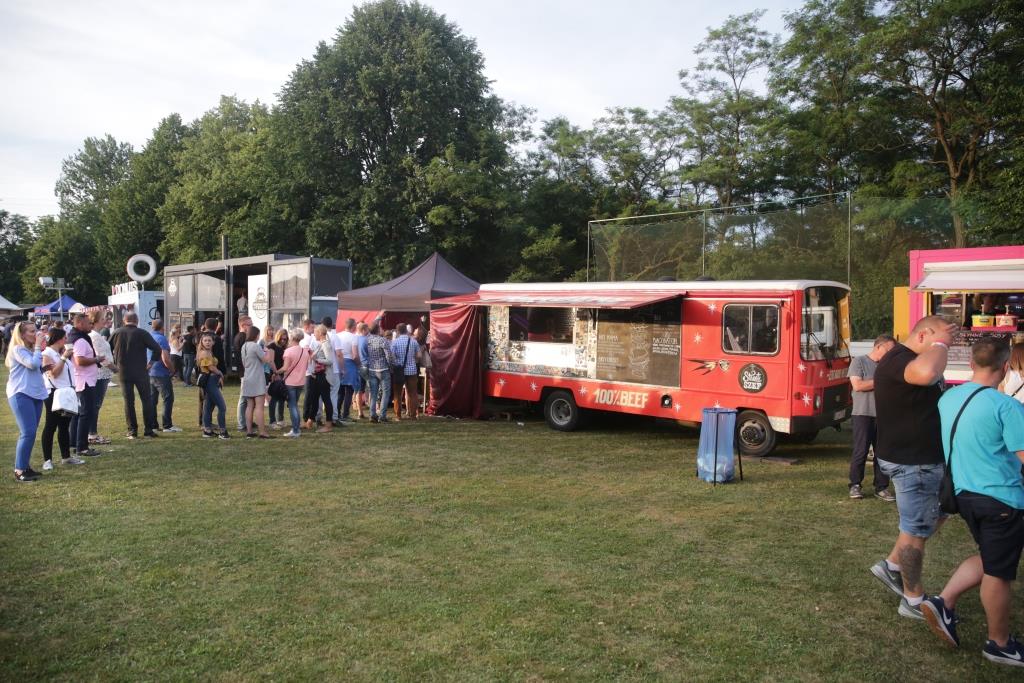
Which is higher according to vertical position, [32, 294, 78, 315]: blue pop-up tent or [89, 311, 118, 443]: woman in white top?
[32, 294, 78, 315]: blue pop-up tent

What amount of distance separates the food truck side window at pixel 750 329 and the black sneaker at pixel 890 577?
4868 mm

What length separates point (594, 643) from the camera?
4.08 m

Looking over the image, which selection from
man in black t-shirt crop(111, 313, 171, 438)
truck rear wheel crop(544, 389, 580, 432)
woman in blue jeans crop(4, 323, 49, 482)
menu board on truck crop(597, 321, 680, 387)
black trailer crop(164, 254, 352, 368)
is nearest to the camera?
woman in blue jeans crop(4, 323, 49, 482)

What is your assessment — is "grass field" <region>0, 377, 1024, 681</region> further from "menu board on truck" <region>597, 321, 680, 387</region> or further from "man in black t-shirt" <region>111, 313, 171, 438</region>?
"menu board on truck" <region>597, 321, 680, 387</region>

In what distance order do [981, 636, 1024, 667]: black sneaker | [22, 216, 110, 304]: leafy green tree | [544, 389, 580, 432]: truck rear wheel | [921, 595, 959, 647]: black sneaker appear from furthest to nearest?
[22, 216, 110, 304]: leafy green tree < [544, 389, 580, 432]: truck rear wheel < [921, 595, 959, 647]: black sneaker < [981, 636, 1024, 667]: black sneaker

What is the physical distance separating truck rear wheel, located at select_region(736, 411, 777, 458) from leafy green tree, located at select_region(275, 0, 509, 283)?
20.6 m

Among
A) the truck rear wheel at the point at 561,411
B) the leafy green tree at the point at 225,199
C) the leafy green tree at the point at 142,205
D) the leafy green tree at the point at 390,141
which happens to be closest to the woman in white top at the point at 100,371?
the truck rear wheel at the point at 561,411

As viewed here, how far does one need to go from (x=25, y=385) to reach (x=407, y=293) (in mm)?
7841

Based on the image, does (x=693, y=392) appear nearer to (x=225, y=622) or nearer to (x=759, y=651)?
(x=759, y=651)

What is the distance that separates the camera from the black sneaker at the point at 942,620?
4.04 m

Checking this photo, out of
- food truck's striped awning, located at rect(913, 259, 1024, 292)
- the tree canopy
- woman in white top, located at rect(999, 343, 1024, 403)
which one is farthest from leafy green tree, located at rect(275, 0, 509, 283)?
woman in white top, located at rect(999, 343, 1024, 403)

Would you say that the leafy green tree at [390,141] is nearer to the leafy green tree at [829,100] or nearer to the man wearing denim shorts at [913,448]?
the leafy green tree at [829,100]

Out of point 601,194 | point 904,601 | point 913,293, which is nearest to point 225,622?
point 904,601

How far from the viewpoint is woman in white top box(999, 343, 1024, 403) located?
6.07m
